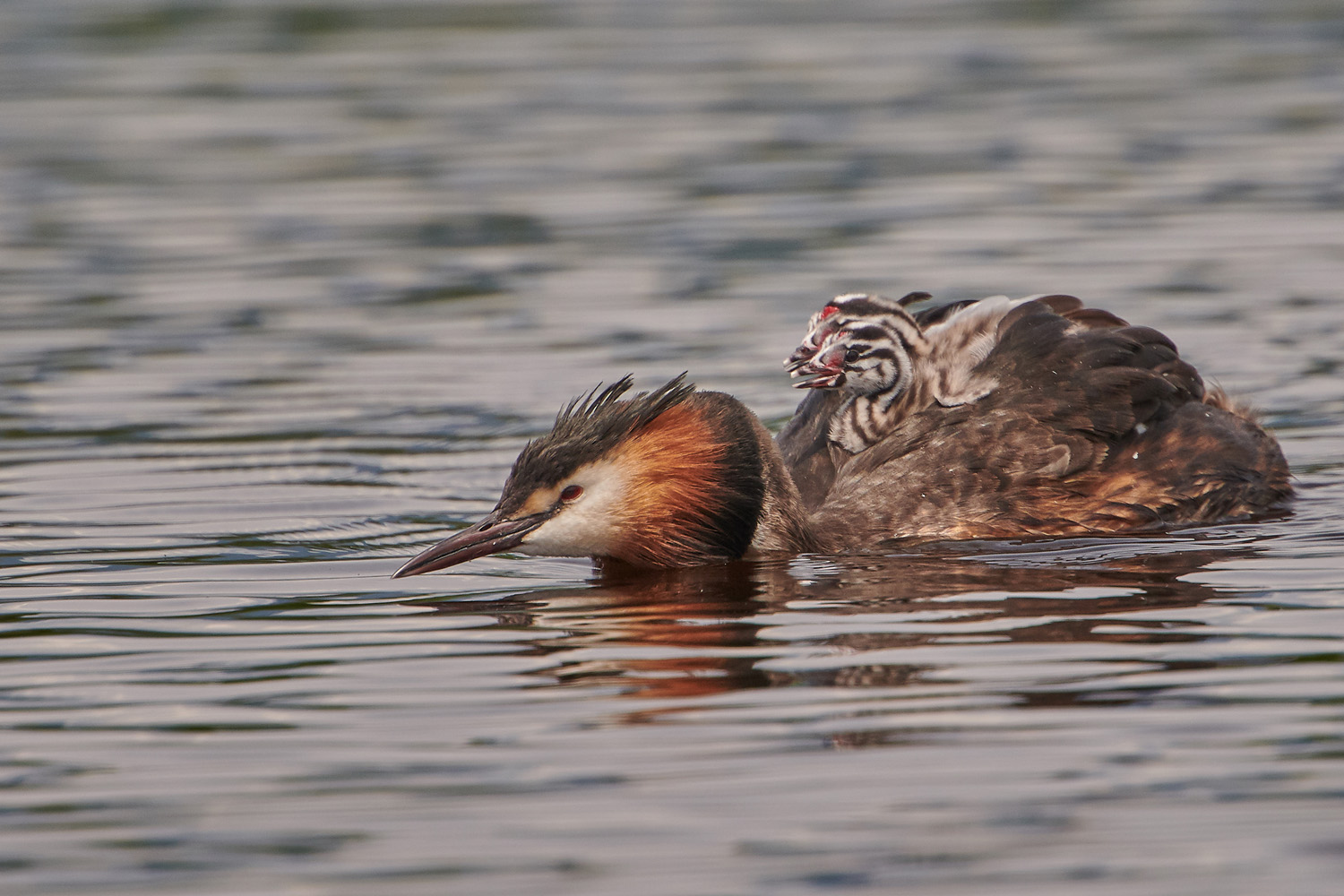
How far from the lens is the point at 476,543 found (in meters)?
8.15

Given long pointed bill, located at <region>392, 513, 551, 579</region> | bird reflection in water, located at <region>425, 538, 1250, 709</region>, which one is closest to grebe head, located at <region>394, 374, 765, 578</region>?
long pointed bill, located at <region>392, 513, 551, 579</region>

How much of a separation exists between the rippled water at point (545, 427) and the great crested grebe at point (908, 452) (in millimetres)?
219

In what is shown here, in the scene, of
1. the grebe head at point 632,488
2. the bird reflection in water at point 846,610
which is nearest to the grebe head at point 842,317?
the grebe head at point 632,488

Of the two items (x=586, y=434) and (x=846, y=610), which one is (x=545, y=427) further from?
(x=846, y=610)

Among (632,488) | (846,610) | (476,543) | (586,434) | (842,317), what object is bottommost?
(846,610)

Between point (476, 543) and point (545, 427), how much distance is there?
3.14 meters

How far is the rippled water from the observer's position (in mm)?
5398

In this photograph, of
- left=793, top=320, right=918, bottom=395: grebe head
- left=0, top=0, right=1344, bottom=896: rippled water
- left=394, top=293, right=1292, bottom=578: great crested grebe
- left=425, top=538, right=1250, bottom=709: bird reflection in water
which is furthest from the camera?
left=793, top=320, right=918, bottom=395: grebe head

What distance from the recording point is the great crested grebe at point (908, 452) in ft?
27.4

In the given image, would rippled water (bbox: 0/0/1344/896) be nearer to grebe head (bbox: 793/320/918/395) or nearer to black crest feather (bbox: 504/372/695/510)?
black crest feather (bbox: 504/372/695/510)

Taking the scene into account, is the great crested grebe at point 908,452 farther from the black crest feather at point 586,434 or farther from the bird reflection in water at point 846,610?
the bird reflection in water at point 846,610

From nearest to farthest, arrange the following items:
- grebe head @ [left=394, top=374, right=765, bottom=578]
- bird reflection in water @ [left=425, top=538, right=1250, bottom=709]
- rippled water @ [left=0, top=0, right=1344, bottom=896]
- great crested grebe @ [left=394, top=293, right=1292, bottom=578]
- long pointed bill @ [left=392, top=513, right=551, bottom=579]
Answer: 1. rippled water @ [left=0, top=0, right=1344, bottom=896]
2. bird reflection in water @ [left=425, top=538, right=1250, bottom=709]
3. long pointed bill @ [left=392, top=513, right=551, bottom=579]
4. grebe head @ [left=394, top=374, right=765, bottom=578]
5. great crested grebe @ [left=394, top=293, right=1292, bottom=578]

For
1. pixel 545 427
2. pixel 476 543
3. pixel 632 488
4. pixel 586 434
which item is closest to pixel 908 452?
pixel 632 488

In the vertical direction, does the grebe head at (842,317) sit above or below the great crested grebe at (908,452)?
above
